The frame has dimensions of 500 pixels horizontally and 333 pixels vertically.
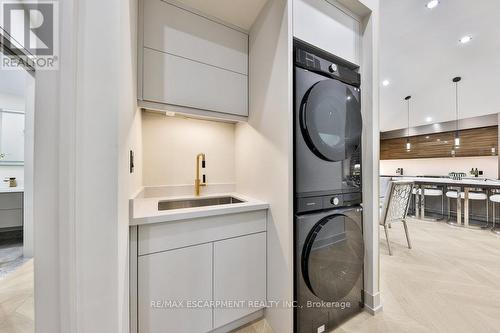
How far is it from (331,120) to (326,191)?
1.63 ft

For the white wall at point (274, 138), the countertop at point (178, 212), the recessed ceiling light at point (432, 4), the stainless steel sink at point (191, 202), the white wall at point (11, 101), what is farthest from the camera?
the recessed ceiling light at point (432, 4)

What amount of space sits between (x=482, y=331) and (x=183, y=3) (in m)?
3.17

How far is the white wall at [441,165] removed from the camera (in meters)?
4.67

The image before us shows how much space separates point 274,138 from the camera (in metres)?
1.31

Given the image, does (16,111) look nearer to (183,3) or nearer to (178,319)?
(183,3)

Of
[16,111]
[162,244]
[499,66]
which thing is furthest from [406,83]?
[16,111]

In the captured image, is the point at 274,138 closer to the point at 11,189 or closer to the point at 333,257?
the point at 333,257

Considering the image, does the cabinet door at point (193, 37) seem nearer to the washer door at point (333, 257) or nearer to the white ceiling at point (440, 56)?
the washer door at point (333, 257)

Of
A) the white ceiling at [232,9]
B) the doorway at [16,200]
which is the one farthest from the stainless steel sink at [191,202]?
the white ceiling at [232,9]

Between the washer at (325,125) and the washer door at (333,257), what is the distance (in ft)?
0.81

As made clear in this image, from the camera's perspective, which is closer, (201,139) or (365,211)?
(365,211)

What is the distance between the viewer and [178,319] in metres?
1.11

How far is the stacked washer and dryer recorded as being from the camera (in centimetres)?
121

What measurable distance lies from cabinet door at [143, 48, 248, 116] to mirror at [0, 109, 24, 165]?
261cm
